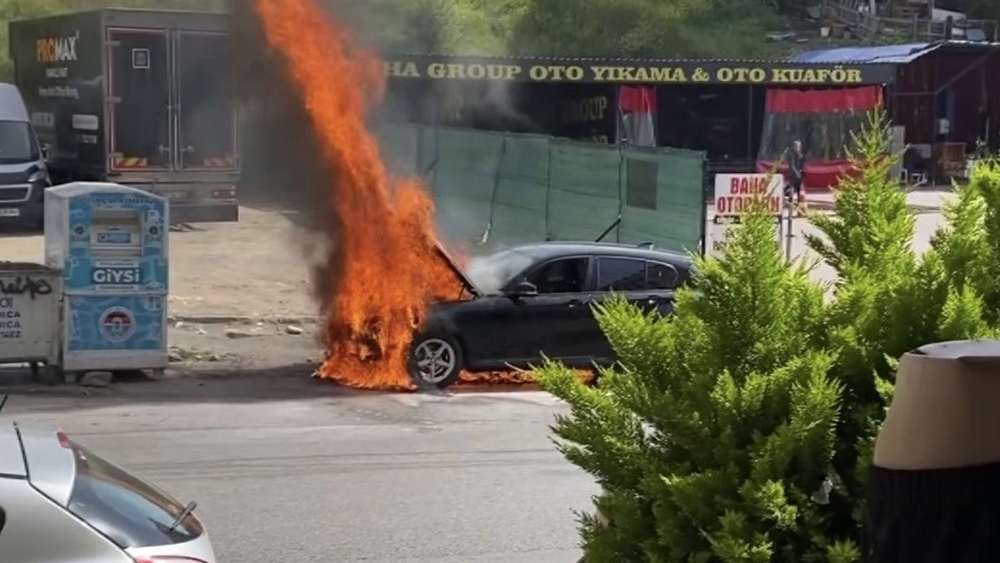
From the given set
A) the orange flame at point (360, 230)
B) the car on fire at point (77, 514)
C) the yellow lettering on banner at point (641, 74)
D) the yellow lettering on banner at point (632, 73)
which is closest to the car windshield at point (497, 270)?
the orange flame at point (360, 230)

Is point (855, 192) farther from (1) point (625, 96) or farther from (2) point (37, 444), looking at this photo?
(1) point (625, 96)

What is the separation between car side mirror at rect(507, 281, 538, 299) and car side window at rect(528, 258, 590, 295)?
8.7 inches

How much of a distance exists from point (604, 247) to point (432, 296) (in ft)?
6.36

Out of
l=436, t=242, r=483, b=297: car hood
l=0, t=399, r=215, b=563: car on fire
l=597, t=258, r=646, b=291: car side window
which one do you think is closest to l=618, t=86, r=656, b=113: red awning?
l=597, t=258, r=646, b=291: car side window

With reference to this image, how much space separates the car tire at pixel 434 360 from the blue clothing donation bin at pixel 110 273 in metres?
2.46

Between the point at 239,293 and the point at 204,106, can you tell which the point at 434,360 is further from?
the point at 204,106

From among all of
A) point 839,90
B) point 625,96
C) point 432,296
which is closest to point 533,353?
point 432,296

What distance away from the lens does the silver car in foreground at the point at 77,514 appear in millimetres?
4562

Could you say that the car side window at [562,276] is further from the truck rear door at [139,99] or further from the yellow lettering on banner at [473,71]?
the yellow lettering on banner at [473,71]

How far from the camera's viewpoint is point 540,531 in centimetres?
927

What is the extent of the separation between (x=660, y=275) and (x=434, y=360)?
8.44 feet

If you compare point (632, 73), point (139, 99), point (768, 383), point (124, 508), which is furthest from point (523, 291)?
point (632, 73)

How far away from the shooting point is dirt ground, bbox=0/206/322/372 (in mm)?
16531

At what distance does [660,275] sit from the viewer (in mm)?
15625
